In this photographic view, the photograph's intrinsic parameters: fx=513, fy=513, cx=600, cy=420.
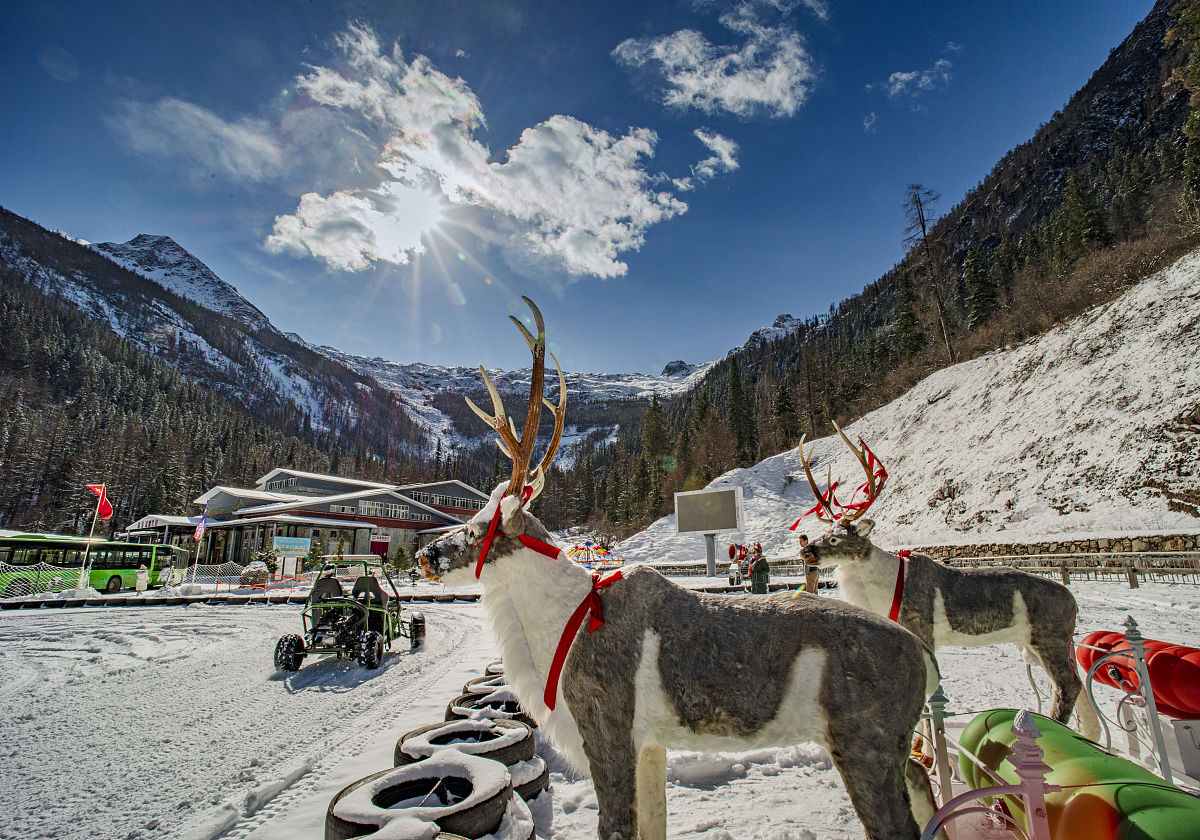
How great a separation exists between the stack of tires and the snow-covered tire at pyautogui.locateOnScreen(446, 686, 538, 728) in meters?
0.49

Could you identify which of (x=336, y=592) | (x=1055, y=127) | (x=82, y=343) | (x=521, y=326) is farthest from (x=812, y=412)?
(x=82, y=343)

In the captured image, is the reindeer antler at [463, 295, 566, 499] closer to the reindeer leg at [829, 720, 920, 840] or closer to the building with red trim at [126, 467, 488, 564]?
the reindeer leg at [829, 720, 920, 840]

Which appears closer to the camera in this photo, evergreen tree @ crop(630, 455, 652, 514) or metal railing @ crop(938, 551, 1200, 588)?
metal railing @ crop(938, 551, 1200, 588)

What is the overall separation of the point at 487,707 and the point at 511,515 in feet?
9.97

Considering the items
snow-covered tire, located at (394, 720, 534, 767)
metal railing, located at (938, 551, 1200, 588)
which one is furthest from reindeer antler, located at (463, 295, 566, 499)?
metal railing, located at (938, 551, 1200, 588)

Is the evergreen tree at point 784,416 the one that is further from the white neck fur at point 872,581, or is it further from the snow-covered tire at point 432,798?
the snow-covered tire at point 432,798

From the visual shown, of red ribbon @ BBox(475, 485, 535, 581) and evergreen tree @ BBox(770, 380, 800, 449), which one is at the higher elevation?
evergreen tree @ BBox(770, 380, 800, 449)

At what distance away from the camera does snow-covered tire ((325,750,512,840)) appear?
2.69 metres

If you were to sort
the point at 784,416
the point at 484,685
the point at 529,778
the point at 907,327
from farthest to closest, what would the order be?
the point at 784,416
the point at 907,327
the point at 484,685
the point at 529,778

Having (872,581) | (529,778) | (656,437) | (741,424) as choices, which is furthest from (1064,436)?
(656,437)

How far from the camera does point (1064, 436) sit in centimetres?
2172

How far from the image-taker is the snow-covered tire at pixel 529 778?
3.82 metres

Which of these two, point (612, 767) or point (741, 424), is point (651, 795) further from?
point (741, 424)

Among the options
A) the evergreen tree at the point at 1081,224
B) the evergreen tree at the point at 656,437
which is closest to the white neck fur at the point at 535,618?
the evergreen tree at the point at 1081,224
